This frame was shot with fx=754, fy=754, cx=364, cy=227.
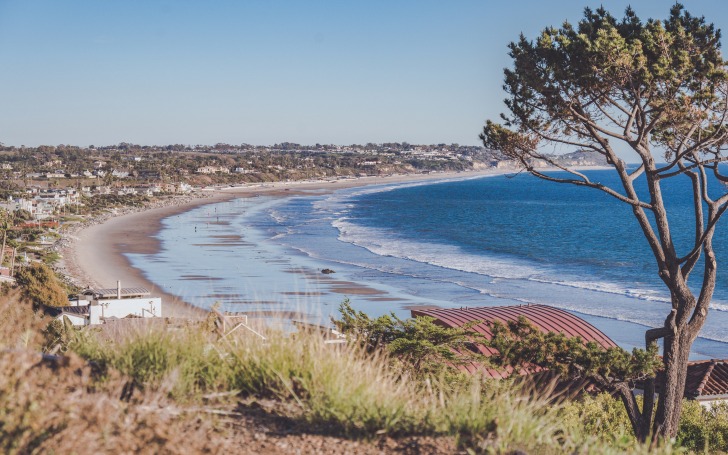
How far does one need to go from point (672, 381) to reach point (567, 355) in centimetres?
159

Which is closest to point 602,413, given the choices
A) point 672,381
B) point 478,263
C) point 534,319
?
point 672,381

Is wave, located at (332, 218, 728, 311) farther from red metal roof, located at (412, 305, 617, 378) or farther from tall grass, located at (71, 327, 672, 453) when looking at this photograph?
tall grass, located at (71, 327, 672, 453)

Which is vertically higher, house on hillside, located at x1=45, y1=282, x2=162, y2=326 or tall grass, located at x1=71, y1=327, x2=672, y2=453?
tall grass, located at x1=71, y1=327, x2=672, y2=453

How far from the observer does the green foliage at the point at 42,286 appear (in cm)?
3050

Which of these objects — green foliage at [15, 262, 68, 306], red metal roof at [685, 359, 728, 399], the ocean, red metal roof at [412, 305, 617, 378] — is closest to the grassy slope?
the ocean

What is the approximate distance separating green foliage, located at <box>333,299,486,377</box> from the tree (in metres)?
2.87

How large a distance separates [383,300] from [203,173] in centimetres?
14347

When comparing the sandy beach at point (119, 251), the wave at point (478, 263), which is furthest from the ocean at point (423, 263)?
the sandy beach at point (119, 251)

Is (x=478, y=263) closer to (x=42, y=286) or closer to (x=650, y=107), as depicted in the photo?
(x=42, y=286)

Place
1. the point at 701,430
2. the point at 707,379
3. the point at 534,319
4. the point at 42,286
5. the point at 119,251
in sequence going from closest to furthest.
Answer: the point at 701,430 < the point at 707,379 < the point at 534,319 < the point at 42,286 < the point at 119,251

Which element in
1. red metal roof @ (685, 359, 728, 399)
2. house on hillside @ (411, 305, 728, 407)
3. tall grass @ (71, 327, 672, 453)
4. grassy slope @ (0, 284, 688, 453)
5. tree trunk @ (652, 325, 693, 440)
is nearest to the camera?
grassy slope @ (0, 284, 688, 453)

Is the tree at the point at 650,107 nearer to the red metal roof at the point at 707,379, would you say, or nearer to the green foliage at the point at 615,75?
the green foliage at the point at 615,75

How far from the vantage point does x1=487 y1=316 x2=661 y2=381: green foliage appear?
35.1 feet

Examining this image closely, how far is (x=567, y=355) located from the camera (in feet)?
36.3
